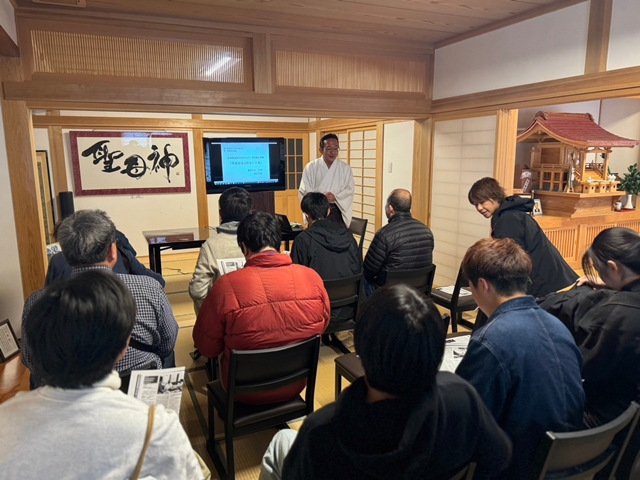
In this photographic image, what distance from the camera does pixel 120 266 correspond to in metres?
2.00

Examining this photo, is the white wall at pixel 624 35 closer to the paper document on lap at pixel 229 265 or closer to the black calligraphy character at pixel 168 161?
the paper document on lap at pixel 229 265

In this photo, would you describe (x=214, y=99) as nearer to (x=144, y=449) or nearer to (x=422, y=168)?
(x=422, y=168)

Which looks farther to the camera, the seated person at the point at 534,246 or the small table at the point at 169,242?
the small table at the point at 169,242

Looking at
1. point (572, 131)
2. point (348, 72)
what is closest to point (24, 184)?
point (348, 72)

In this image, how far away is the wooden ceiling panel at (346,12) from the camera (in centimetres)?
282

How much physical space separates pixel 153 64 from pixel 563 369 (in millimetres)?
3092

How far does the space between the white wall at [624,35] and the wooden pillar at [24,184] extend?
12.0 feet

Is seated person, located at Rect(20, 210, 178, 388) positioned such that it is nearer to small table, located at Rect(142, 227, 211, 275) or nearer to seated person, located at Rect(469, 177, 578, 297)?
seated person, located at Rect(469, 177, 578, 297)

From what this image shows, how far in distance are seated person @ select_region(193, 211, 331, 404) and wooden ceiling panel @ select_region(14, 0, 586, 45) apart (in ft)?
5.88

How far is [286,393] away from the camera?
1.82 metres

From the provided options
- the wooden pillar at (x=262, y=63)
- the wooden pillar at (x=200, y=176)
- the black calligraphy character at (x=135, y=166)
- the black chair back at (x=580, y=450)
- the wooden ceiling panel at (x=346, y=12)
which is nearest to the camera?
the black chair back at (x=580, y=450)

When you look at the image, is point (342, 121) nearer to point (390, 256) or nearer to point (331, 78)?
point (331, 78)

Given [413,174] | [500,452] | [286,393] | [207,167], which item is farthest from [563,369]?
[207,167]

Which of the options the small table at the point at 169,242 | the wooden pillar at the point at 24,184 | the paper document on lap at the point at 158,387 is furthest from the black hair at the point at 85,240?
the small table at the point at 169,242
